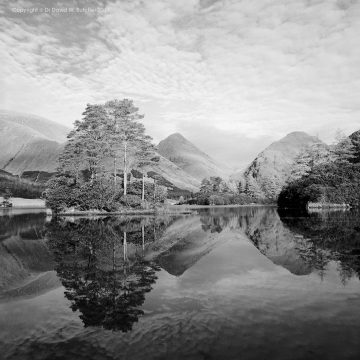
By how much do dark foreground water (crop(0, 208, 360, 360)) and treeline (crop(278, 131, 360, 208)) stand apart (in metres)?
44.6

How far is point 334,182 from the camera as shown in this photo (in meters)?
55.6

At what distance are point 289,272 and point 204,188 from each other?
3450 inches

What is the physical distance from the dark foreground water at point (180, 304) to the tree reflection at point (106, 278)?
3 centimetres

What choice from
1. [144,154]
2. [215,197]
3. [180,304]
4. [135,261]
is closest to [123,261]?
[135,261]

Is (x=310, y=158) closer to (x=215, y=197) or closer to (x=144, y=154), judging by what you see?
(x=215, y=197)

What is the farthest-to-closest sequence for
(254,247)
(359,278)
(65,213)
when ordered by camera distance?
(65,213) < (254,247) < (359,278)

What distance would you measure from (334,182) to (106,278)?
176 feet

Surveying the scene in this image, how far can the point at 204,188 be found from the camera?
97875 millimetres

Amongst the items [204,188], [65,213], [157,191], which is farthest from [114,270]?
[204,188]

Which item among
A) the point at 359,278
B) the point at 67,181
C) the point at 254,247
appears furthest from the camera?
the point at 67,181

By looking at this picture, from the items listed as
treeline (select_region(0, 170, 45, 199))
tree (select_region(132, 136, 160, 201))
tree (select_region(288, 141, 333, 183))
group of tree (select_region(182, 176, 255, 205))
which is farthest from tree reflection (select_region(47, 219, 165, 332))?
treeline (select_region(0, 170, 45, 199))

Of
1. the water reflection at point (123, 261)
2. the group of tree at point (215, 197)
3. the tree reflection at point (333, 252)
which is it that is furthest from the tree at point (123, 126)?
the group of tree at point (215, 197)

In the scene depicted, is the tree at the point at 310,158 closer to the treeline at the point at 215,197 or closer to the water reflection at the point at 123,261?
the treeline at the point at 215,197

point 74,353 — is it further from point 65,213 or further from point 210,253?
point 65,213
